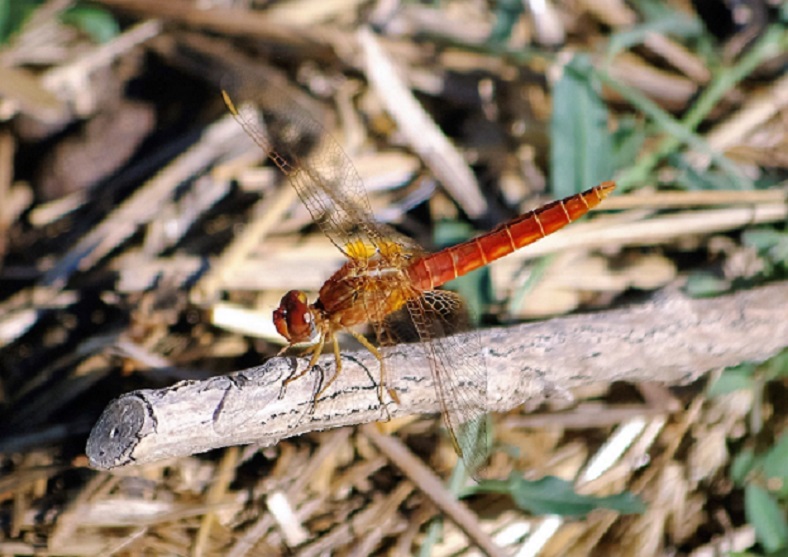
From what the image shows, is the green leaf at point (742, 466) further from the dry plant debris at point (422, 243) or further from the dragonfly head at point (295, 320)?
the dragonfly head at point (295, 320)

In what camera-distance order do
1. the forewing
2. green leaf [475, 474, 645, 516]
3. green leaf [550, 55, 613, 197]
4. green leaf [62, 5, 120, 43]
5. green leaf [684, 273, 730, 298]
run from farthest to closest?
green leaf [62, 5, 120, 43] → green leaf [550, 55, 613, 197] → green leaf [684, 273, 730, 298] → green leaf [475, 474, 645, 516] → the forewing

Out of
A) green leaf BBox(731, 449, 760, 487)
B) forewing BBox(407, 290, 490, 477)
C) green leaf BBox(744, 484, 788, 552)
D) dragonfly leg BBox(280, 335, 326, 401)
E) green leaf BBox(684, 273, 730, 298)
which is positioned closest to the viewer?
dragonfly leg BBox(280, 335, 326, 401)

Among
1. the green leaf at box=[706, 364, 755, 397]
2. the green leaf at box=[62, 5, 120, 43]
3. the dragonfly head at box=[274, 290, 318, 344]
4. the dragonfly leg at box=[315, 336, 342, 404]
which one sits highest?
the green leaf at box=[62, 5, 120, 43]

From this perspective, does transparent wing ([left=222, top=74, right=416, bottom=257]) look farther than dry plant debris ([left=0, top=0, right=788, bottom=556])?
Yes

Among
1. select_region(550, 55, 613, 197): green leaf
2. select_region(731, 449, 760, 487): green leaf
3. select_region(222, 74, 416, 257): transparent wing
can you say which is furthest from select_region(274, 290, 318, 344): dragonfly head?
select_region(731, 449, 760, 487): green leaf

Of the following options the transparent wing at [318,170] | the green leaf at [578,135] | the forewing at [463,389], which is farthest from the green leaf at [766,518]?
the transparent wing at [318,170]

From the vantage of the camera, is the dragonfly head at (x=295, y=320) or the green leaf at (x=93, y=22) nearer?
the dragonfly head at (x=295, y=320)

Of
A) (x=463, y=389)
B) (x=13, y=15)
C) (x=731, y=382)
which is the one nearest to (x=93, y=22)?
(x=13, y=15)

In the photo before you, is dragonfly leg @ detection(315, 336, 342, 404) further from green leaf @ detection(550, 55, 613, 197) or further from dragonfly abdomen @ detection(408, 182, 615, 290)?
green leaf @ detection(550, 55, 613, 197)

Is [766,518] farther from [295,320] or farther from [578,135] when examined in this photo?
[295,320]
